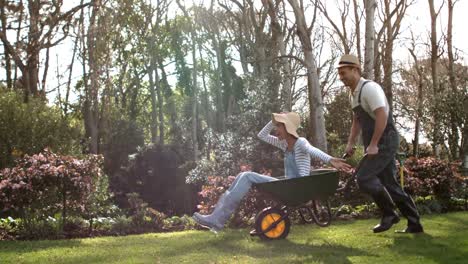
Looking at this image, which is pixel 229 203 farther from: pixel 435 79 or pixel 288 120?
pixel 435 79

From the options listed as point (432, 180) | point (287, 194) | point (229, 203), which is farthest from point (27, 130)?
point (287, 194)

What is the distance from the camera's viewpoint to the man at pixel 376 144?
554cm

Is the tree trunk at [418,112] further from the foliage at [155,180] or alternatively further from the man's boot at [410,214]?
the man's boot at [410,214]

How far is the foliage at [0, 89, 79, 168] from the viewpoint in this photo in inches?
572

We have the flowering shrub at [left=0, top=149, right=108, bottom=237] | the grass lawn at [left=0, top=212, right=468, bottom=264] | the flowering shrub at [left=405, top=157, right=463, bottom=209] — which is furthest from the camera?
the flowering shrub at [left=405, top=157, right=463, bottom=209]

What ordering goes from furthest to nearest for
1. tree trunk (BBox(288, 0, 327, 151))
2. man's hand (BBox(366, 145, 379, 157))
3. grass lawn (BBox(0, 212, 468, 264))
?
tree trunk (BBox(288, 0, 327, 151)) → man's hand (BBox(366, 145, 379, 157)) → grass lawn (BBox(0, 212, 468, 264))

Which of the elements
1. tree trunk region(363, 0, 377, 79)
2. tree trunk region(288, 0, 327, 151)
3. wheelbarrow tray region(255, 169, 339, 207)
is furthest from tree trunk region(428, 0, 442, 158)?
wheelbarrow tray region(255, 169, 339, 207)

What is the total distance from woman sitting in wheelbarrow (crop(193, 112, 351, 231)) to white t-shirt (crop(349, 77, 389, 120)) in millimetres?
595

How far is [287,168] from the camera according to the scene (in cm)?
631

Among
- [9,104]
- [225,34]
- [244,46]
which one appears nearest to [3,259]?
[9,104]

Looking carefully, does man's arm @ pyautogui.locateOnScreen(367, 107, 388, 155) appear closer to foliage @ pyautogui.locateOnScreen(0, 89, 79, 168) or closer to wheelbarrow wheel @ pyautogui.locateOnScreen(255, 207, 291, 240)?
wheelbarrow wheel @ pyautogui.locateOnScreen(255, 207, 291, 240)

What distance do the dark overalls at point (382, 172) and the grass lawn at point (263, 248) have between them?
38 cm

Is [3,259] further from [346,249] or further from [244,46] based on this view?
[244,46]

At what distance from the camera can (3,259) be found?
5.60 m
